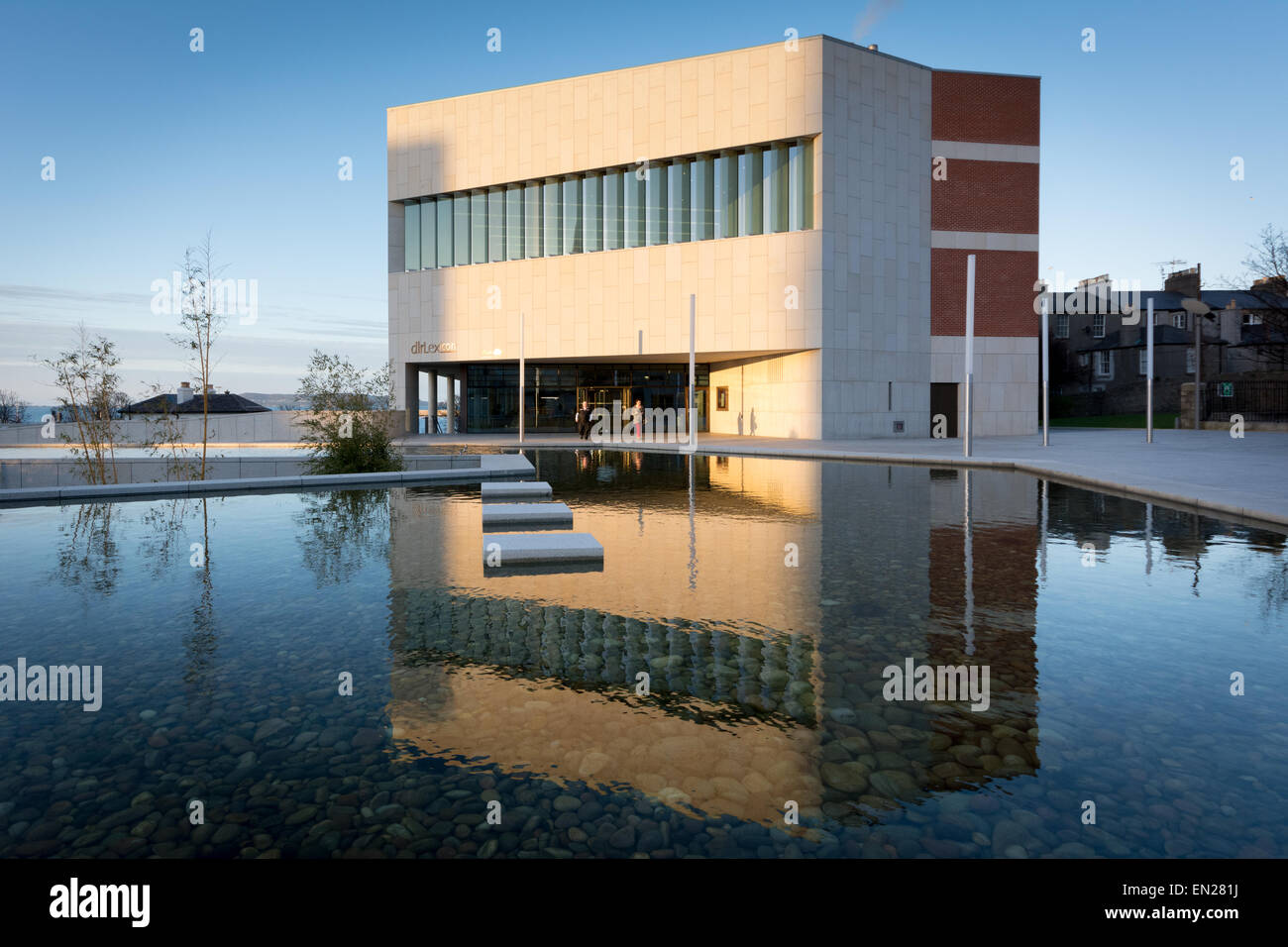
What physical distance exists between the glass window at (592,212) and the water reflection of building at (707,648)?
105 feet

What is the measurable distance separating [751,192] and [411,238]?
18927mm

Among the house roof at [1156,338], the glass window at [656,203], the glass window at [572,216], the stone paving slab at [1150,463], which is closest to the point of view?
the stone paving slab at [1150,463]

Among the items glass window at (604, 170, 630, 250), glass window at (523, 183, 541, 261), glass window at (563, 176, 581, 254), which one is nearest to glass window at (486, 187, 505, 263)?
glass window at (523, 183, 541, 261)

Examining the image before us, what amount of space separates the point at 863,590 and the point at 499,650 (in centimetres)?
339

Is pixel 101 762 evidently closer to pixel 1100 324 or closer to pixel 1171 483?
pixel 1171 483

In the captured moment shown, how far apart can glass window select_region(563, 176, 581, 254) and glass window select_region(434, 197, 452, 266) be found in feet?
22.2

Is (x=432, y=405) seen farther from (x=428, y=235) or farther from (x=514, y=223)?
(x=514, y=223)

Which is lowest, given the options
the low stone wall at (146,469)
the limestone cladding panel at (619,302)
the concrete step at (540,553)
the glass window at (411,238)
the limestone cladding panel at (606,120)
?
the concrete step at (540,553)

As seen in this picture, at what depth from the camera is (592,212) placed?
4147cm

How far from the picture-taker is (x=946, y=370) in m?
39.5

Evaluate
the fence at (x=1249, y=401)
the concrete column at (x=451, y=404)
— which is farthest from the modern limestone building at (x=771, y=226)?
the fence at (x=1249, y=401)

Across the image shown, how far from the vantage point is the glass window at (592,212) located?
41.3 m

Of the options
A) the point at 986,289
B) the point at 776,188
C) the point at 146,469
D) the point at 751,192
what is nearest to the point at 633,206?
the point at 751,192

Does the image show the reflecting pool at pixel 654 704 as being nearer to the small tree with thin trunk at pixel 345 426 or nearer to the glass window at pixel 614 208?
the small tree with thin trunk at pixel 345 426
